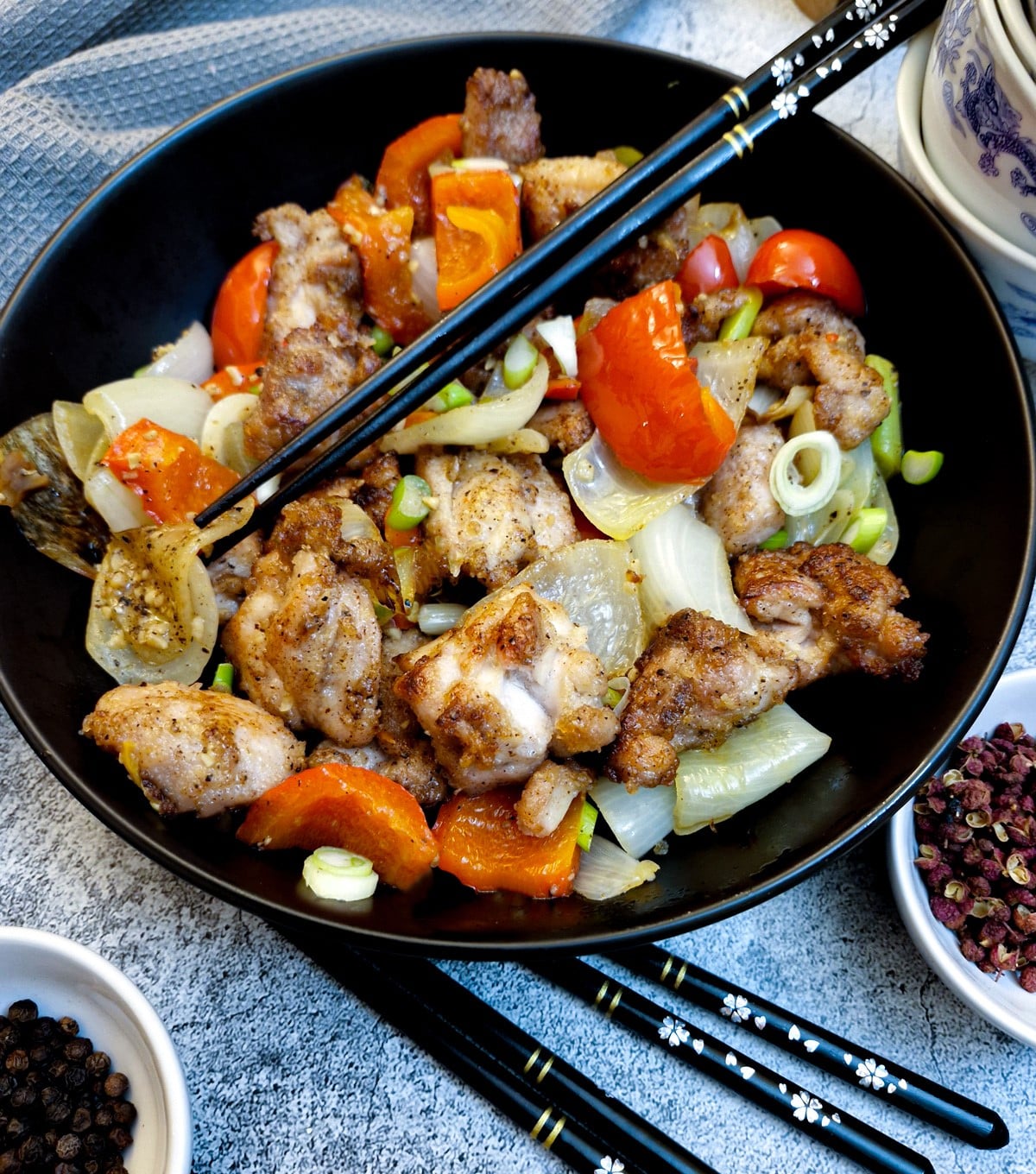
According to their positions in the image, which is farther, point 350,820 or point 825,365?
point 825,365

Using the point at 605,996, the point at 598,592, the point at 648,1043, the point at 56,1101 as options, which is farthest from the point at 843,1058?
the point at 56,1101

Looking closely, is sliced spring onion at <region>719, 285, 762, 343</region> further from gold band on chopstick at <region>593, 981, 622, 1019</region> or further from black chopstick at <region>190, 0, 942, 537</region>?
gold band on chopstick at <region>593, 981, 622, 1019</region>

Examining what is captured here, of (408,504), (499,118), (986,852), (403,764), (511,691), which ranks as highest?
(499,118)

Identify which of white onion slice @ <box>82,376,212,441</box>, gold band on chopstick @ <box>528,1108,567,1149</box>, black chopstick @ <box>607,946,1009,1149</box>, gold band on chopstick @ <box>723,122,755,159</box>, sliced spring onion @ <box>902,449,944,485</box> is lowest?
black chopstick @ <box>607,946,1009,1149</box>

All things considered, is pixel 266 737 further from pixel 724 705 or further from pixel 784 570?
pixel 784 570

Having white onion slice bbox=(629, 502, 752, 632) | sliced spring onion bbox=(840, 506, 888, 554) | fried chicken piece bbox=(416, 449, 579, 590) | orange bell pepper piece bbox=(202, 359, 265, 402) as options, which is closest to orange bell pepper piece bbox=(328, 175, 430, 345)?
orange bell pepper piece bbox=(202, 359, 265, 402)

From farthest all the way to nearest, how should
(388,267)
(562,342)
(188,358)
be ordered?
(188,358), (388,267), (562,342)

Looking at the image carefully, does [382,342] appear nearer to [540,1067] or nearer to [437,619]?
[437,619]
